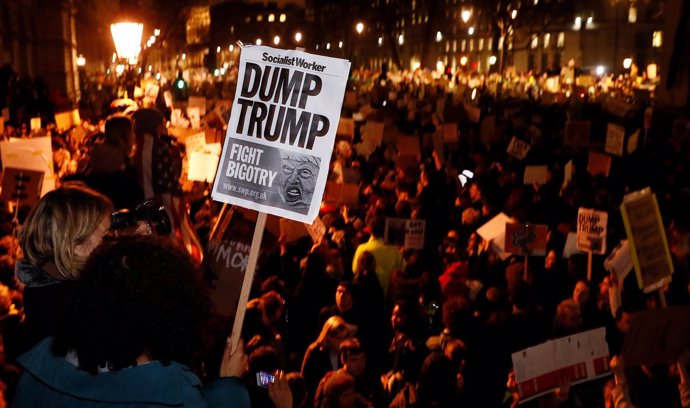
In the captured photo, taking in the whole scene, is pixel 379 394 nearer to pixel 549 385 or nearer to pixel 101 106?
pixel 549 385

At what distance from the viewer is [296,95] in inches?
169

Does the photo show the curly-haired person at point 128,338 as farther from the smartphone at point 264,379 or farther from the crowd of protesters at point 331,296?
the smartphone at point 264,379

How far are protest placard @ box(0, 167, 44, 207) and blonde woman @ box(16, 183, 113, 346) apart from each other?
19.8 ft

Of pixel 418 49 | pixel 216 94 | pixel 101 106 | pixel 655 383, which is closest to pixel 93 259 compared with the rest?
pixel 655 383

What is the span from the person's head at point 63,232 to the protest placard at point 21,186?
604 centimetres

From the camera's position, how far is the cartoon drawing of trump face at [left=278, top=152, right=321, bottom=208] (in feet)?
13.8

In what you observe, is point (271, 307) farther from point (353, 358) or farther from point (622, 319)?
point (622, 319)

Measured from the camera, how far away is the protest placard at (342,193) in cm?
1090

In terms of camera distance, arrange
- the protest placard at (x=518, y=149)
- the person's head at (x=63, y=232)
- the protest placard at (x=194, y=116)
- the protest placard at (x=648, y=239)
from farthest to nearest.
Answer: the protest placard at (x=194, y=116), the protest placard at (x=518, y=149), the protest placard at (x=648, y=239), the person's head at (x=63, y=232)

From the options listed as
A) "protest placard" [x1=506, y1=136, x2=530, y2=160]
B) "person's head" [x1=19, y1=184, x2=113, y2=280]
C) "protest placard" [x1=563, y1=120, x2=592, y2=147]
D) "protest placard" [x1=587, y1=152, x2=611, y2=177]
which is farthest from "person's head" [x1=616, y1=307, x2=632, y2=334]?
"protest placard" [x1=563, y1=120, x2=592, y2=147]

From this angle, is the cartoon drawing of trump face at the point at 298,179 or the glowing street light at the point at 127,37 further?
the glowing street light at the point at 127,37

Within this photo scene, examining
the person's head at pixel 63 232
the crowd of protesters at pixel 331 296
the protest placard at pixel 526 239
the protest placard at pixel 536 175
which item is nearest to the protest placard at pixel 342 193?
the crowd of protesters at pixel 331 296

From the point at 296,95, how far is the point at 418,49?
359 ft

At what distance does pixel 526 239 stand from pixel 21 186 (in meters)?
5.18
